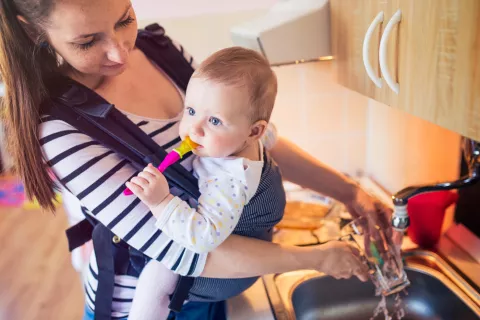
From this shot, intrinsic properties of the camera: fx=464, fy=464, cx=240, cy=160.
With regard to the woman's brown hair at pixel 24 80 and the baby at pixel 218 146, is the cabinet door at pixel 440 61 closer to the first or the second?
the baby at pixel 218 146

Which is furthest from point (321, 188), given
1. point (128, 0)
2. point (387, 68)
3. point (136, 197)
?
point (128, 0)

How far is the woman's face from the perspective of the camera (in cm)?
65

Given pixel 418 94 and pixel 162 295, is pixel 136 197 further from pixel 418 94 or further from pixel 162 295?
pixel 418 94

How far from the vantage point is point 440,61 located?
63 cm

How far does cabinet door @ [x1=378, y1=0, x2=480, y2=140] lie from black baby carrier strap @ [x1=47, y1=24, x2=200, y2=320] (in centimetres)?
38

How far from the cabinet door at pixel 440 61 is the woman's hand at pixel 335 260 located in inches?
11.0

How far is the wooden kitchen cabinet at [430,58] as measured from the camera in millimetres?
573

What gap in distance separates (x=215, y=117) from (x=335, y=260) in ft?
1.13

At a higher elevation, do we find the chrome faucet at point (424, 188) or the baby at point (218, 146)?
the baby at point (218, 146)

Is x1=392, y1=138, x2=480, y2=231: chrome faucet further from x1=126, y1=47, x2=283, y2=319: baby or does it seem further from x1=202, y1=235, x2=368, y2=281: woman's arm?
x1=126, y1=47, x2=283, y2=319: baby

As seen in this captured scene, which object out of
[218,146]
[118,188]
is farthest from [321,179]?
[118,188]

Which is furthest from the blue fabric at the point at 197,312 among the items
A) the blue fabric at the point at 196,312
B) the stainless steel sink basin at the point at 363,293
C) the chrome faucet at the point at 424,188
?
the chrome faucet at the point at 424,188

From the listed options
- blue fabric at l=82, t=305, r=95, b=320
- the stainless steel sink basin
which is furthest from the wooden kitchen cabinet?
blue fabric at l=82, t=305, r=95, b=320

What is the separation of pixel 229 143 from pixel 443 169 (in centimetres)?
70
